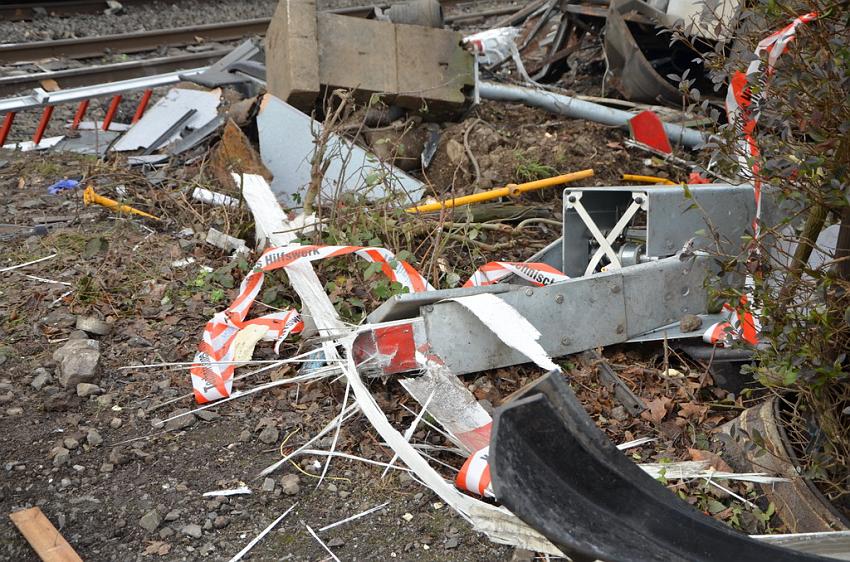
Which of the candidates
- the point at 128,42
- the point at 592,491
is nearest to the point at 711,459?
the point at 592,491

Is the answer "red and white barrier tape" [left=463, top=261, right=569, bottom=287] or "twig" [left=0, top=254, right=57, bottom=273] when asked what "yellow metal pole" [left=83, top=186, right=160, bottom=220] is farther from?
"red and white barrier tape" [left=463, top=261, right=569, bottom=287]

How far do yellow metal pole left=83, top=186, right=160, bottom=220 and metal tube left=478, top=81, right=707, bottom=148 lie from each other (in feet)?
11.5

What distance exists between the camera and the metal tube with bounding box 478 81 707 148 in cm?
714

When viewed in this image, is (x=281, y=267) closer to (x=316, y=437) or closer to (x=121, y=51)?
(x=316, y=437)

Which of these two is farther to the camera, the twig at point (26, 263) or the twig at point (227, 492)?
the twig at point (26, 263)

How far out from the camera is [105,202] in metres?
6.20

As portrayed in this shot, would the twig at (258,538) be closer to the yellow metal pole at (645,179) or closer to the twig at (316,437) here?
the twig at (316,437)

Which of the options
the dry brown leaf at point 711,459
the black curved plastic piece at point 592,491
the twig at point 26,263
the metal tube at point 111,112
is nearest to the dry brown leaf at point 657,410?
the dry brown leaf at point 711,459

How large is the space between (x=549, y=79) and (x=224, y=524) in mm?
7282

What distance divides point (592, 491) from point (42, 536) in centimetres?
201

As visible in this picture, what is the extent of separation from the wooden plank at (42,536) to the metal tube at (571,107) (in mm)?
5475

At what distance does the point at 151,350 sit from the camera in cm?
446

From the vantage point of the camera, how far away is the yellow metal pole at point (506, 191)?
5.54m

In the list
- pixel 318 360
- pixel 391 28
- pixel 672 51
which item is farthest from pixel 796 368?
pixel 672 51
